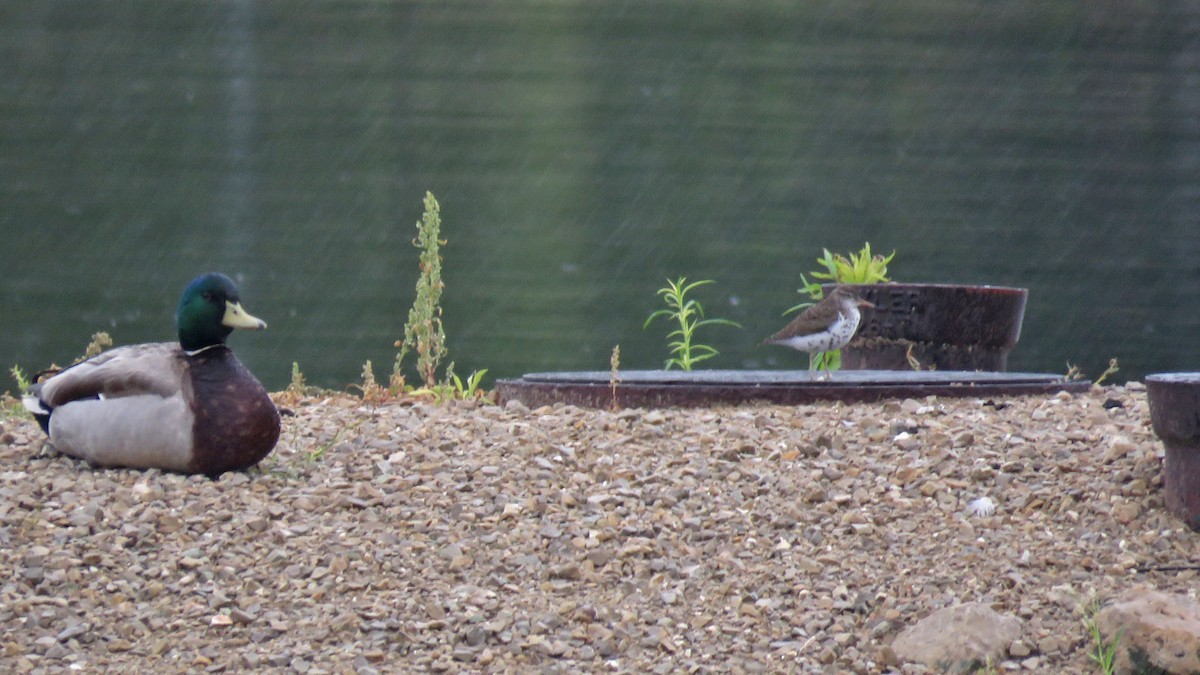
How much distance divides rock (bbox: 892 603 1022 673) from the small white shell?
46 centimetres

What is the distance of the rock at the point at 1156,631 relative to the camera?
2148 millimetres

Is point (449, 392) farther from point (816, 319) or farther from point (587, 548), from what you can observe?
point (587, 548)

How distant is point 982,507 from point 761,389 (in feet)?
3.22

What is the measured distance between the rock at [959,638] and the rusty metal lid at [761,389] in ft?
4.38

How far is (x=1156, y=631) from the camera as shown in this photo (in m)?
2.18

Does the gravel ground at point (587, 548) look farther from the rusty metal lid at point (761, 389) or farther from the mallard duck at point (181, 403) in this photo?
the rusty metal lid at point (761, 389)

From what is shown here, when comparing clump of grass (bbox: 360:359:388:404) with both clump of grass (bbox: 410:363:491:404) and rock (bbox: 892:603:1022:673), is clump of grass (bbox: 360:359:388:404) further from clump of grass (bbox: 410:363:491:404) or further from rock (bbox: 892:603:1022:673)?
rock (bbox: 892:603:1022:673)

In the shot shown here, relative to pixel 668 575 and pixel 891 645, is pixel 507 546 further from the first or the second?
pixel 891 645

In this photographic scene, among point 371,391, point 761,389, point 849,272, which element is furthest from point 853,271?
point 371,391

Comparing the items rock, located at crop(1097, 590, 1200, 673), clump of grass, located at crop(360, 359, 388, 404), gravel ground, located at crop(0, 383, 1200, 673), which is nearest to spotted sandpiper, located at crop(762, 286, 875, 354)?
gravel ground, located at crop(0, 383, 1200, 673)

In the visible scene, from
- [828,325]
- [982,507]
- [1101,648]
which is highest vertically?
[828,325]

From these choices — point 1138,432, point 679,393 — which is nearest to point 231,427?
point 679,393

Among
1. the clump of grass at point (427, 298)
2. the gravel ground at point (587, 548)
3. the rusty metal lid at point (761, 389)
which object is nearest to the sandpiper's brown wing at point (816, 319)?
the rusty metal lid at point (761, 389)

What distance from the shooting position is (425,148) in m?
5.59
